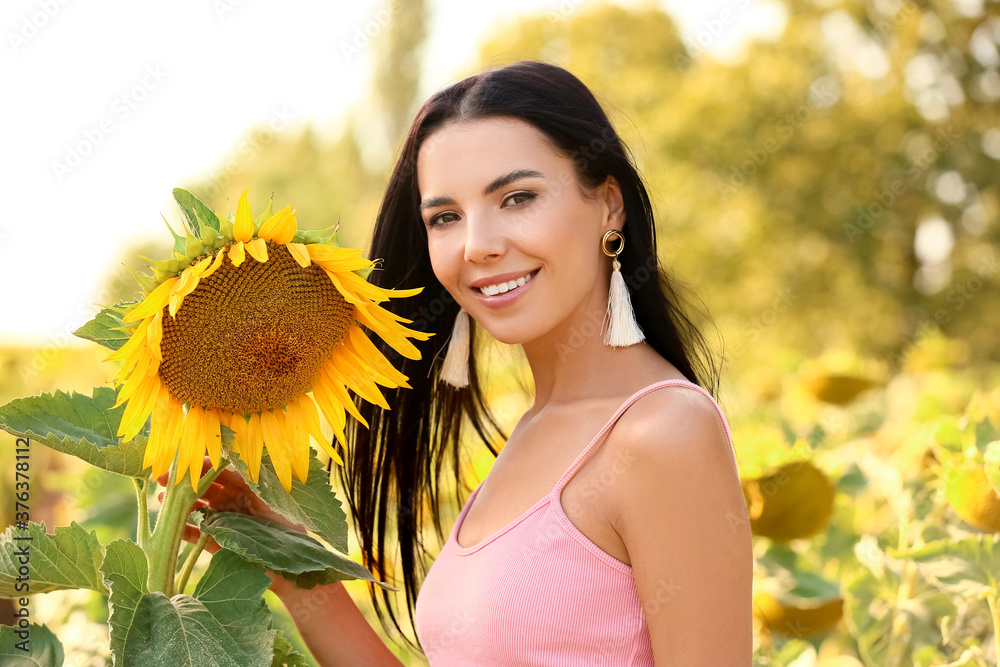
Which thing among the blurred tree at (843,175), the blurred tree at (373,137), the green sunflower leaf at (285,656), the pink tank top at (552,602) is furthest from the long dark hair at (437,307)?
the blurred tree at (373,137)

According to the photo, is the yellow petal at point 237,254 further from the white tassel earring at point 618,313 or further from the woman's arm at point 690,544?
the white tassel earring at point 618,313

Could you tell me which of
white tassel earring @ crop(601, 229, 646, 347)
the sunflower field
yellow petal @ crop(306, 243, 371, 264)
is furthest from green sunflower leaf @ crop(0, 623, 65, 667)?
white tassel earring @ crop(601, 229, 646, 347)

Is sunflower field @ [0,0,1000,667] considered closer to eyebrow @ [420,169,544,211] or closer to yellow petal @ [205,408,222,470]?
yellow petal @ [205,408,222,470]

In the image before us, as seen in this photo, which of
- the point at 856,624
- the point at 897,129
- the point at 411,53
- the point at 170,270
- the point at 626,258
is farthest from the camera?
the point at 411,53

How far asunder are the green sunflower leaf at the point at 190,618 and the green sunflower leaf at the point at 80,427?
13 cm

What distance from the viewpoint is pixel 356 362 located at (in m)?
1.27

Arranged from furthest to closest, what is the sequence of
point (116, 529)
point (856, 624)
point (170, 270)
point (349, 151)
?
1. point (349, 151)
2. point (116, 529)
3. point (856, 624)
4. point (170, 270)

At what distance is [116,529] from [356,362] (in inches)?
60.0

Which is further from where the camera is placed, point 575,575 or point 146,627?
point 575,575

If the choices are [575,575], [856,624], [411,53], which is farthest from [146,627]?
[411,53]

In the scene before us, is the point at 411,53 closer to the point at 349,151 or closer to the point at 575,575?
the point at 349,151

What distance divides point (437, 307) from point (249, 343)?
89cm

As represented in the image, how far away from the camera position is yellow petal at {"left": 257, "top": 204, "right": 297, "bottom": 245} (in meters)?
1.10

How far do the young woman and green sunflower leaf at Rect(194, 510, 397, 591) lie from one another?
0.15 m
